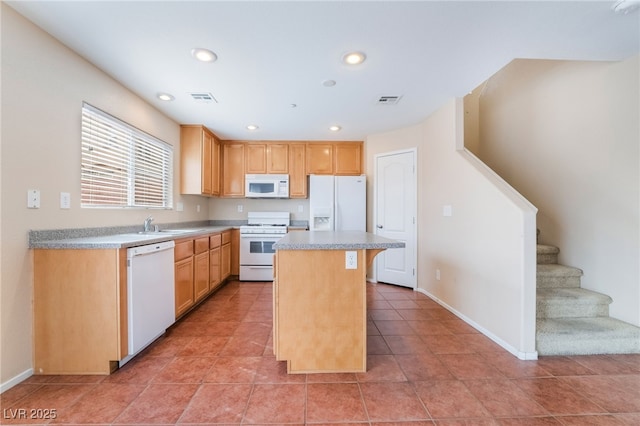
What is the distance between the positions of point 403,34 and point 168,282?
9.40 ft

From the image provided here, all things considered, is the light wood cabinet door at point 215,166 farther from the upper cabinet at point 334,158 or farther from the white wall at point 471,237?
the white wall at point 471,237

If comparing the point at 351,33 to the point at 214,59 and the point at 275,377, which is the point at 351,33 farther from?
the point at 275,377

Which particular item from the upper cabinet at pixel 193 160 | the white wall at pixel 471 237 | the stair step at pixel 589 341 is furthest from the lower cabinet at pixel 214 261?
the stair step at pixel 589 341

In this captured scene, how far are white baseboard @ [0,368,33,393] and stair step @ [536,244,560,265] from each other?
458cm

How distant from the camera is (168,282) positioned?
2.39m

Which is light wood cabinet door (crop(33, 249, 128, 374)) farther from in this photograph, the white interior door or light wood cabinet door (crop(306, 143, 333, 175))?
the white interior door

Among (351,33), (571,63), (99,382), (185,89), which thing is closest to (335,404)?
(99,382)

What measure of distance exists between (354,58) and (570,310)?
299cm

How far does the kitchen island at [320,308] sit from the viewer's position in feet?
5.89

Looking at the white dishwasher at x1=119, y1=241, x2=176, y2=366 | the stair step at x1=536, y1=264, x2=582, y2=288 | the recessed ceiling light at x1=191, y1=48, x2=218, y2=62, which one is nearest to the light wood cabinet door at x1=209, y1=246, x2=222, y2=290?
the white dishwasher at x1=119, y1=241, x2=176, y2=366

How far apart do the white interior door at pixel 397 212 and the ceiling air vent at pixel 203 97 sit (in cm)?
259

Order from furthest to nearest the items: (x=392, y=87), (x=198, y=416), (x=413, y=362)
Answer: (x=392, y=87) < (x=413, y=362) < (x=198, y=416)

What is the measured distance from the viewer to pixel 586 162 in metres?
2.50

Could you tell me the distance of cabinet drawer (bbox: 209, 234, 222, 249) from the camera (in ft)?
11.4
